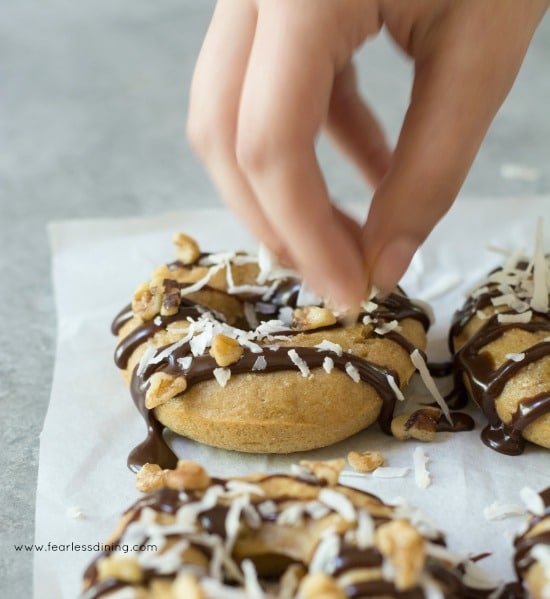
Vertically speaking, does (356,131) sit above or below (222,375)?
above

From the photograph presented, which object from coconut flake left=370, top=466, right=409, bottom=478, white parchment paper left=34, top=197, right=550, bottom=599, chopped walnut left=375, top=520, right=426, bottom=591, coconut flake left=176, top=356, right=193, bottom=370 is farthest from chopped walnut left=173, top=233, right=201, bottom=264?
chopped walnut left=375, top=520, right=426, bottom=591

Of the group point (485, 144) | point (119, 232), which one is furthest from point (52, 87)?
point (485, 144)

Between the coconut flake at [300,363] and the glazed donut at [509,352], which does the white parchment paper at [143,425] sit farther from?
the coconut flake at [300,363]

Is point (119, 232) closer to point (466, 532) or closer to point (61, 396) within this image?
point (61, 396)

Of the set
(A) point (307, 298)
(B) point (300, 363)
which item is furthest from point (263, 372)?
(A) point (307, 298)

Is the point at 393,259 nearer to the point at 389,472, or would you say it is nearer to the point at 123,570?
the point at 389,472

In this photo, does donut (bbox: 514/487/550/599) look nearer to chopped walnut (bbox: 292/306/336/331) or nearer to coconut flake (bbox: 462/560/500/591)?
coconut flake (bbox: 462/560/500/591)
